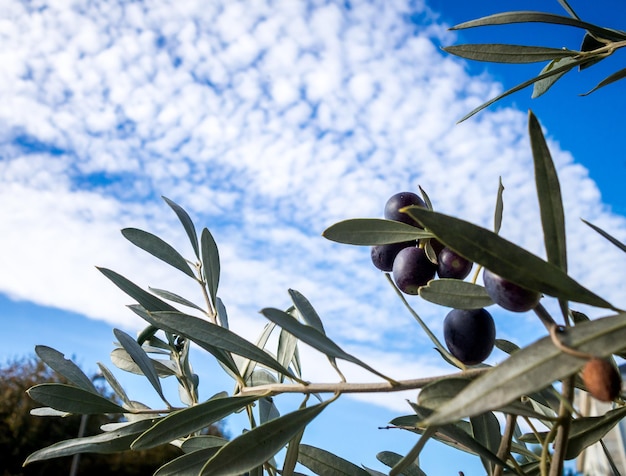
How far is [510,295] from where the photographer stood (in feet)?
1.62

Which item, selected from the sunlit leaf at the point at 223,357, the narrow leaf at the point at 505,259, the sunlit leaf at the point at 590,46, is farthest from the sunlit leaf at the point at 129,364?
the sunlit leaf at the point at 590,46

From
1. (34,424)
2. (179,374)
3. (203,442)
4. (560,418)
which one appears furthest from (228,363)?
(34,424)

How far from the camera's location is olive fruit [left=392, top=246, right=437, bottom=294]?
69cm

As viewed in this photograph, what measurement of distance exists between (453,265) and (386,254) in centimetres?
12

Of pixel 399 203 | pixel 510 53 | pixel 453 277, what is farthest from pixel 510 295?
pixel 510 53

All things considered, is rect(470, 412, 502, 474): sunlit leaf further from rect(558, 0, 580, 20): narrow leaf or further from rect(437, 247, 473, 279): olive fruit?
rect(558, 0, 580, 20): narrow leaf

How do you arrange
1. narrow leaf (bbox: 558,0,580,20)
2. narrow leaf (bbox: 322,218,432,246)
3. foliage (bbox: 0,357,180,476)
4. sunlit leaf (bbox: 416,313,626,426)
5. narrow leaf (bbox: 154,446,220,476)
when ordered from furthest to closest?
foliage (bbox: 0,357,180,476) → narrow leaf (bbox: 558,0,580,20) → narrow leaf (bbox: 154,446,220,476) → narrow leaf (bbox: 322,218,432,246) → sunlit leaf (bbox: 416,313,626,426)

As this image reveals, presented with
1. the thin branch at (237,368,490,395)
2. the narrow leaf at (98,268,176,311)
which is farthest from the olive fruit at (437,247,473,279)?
the narrow leaf at (98,268,176,311)

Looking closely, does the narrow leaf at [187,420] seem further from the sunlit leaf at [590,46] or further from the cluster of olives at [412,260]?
the sunlit leaf at [590,46]

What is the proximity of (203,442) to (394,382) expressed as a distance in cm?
32

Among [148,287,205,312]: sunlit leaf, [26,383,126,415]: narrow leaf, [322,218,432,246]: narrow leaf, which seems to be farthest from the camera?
[148,287,205,312]: sunlit leaf

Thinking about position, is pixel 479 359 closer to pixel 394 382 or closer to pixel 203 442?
pixel 394 382

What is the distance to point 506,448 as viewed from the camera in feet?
2.09

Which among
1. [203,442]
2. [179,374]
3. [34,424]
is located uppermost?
[34,424]
